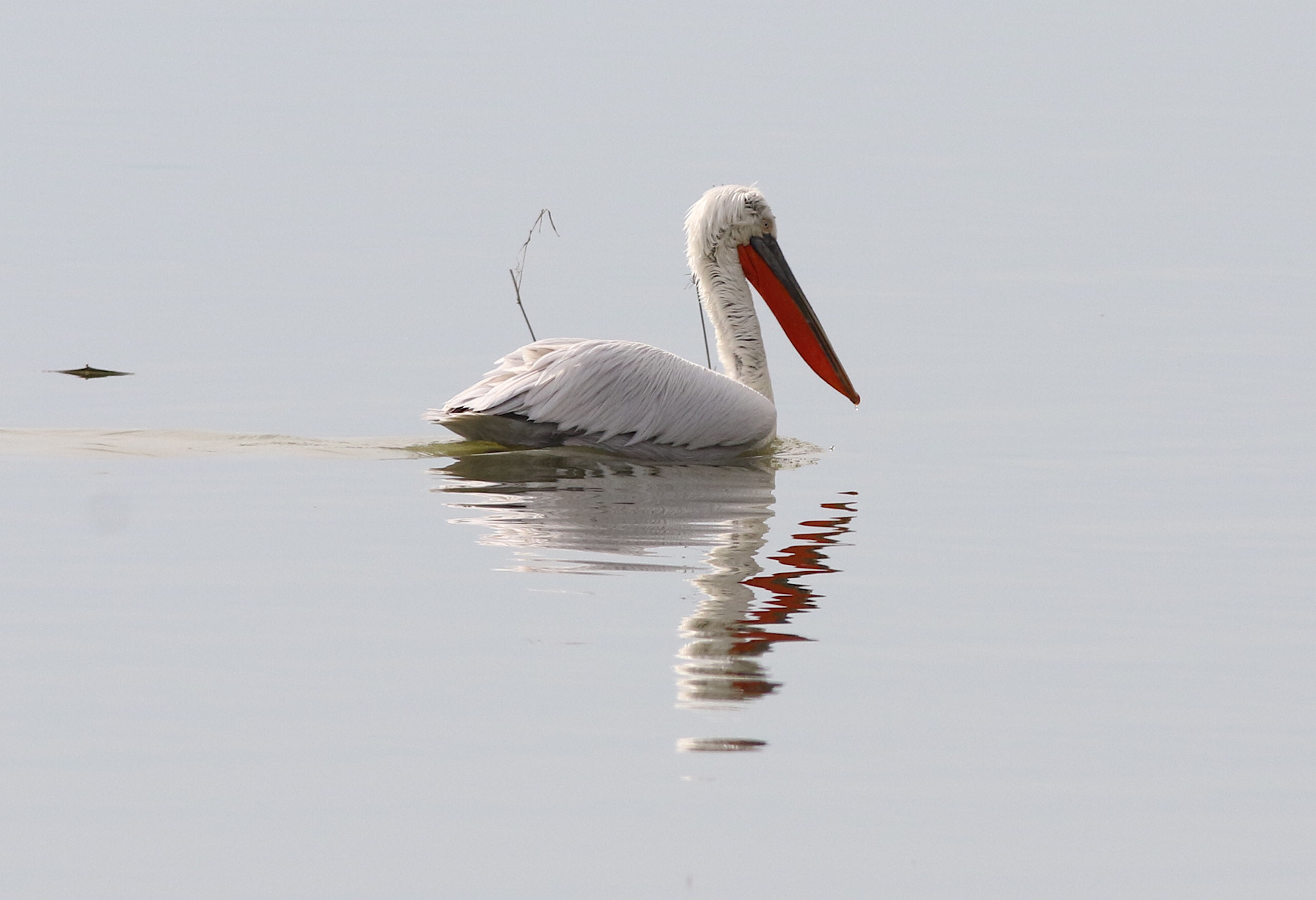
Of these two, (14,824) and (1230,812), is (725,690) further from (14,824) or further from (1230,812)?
(14,824)

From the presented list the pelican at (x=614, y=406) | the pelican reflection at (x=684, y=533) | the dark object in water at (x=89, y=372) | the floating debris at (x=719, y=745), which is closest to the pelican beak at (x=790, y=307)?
the pelican at (x=614, y=406)

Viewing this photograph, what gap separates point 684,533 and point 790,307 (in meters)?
2.67

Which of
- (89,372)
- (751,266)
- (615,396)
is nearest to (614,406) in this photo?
(615,396)

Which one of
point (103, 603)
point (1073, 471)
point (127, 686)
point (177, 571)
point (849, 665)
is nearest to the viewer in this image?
point (127, 686)

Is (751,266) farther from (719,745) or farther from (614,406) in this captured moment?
(719,745)

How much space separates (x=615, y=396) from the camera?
8.07 m

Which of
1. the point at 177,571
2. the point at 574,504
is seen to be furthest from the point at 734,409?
the point at 177,571

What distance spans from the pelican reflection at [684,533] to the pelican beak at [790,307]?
947 millimetres

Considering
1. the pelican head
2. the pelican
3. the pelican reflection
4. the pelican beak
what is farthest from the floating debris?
the pelican beak

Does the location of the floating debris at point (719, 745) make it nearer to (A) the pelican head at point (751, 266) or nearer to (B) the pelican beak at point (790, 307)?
(A) the pelican head at point (751, 266)

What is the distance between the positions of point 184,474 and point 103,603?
2.13 meters

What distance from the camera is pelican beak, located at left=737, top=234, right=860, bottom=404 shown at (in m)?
9.12

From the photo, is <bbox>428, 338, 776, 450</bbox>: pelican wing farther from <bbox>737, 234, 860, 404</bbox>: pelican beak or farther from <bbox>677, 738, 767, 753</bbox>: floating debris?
<bbox>677, 738, 767, 753</bbox>: floating debris

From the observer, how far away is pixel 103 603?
5570mm
